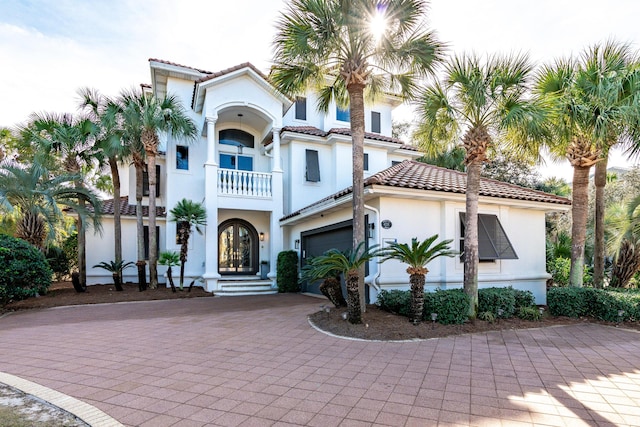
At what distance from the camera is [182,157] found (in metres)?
17.5

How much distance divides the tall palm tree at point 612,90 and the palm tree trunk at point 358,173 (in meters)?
5.96

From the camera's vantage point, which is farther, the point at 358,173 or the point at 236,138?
the point at 236,138

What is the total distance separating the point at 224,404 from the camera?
4.18 meters

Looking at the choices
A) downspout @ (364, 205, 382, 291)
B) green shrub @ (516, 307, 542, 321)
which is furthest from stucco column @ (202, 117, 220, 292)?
green shrub @ (516, 307, 542, 321)

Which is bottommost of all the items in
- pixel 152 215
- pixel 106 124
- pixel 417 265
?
pixel 417 265

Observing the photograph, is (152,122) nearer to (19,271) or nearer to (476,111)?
(19,271)

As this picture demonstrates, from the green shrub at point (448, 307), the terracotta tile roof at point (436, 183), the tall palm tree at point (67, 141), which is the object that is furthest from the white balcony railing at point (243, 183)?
the green shrub at point (448, 307)

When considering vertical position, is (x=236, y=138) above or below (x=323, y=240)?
above

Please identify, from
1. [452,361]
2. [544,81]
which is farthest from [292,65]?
[452,361]

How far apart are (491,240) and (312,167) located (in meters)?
9.46

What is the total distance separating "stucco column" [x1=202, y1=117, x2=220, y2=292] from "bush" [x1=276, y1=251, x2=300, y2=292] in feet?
8.73

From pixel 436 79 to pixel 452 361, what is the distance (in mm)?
6645

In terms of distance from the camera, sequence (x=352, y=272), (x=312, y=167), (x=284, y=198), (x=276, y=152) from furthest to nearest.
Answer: (x=284, y=198), (x=312, y=167), (x=276, y=152), (x=352, y=272)

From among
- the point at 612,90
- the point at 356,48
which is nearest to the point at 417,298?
the point at 356,48
